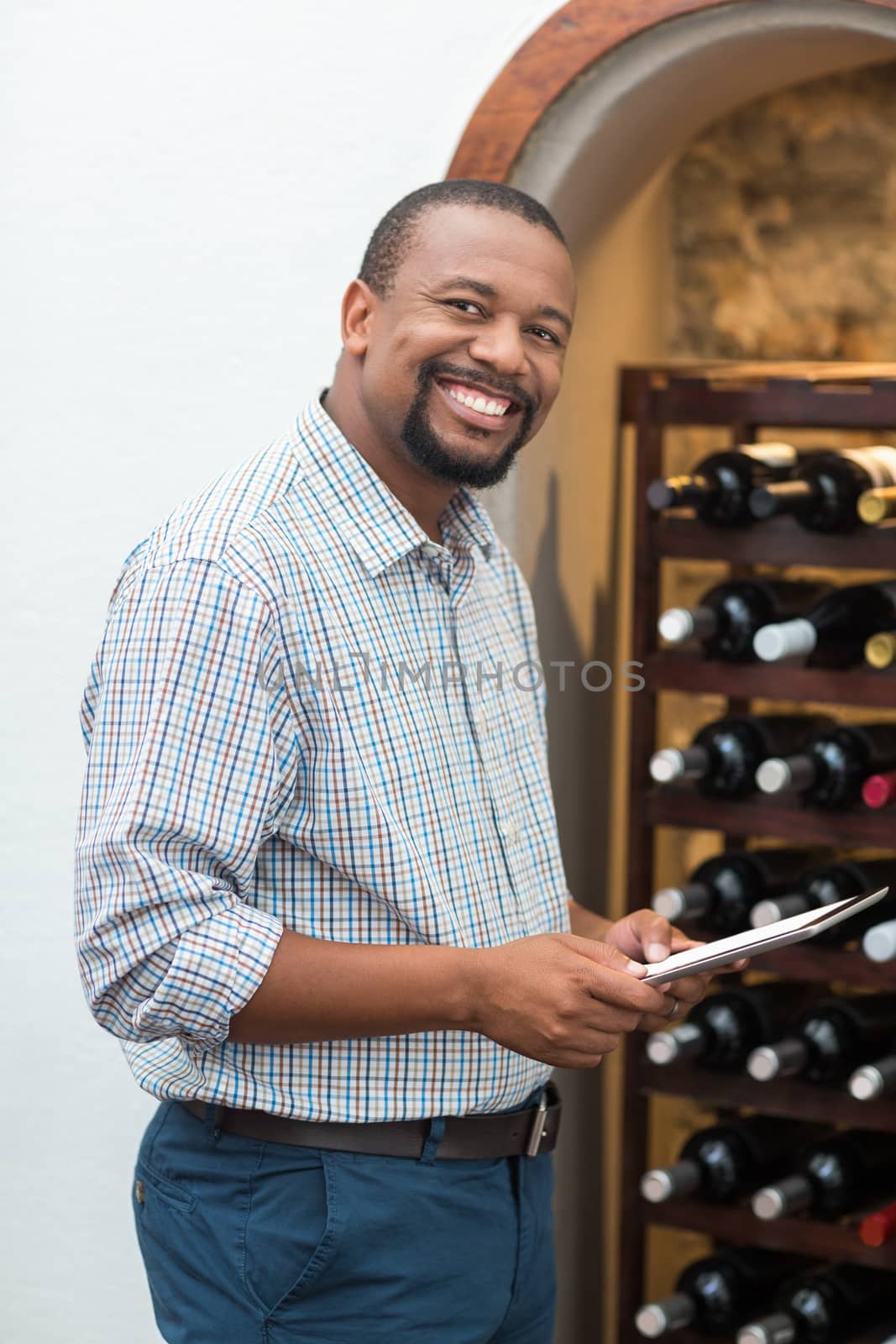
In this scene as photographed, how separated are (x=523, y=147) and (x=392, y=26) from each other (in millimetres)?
262

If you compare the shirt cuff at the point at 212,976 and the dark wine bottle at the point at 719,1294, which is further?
the dark wine bottle at the point at 719,1294

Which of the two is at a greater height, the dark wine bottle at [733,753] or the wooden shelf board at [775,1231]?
the dark wine bottle at [733,753]

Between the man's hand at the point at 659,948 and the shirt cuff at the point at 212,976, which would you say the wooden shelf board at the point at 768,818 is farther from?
the shirt cuff at the point at 212,976

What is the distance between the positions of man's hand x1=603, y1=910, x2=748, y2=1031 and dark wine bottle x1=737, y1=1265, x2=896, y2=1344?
87 cm

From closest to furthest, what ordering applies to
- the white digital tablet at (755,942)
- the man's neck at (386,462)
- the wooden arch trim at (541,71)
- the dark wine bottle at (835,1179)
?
1. the white digital tablet at (755,942)
2. the man's neck at (386,462)
3. the wooden arch trim at (541,71)
4. the dark wine bottle at (835,1179)

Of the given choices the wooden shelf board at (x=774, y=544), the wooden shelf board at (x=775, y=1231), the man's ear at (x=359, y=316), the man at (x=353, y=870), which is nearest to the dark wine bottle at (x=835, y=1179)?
the wooden shelf board at (x=775, y=1231)

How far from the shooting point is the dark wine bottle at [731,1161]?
7.82 feet

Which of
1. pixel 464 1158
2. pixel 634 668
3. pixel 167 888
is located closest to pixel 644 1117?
pixel 634 668

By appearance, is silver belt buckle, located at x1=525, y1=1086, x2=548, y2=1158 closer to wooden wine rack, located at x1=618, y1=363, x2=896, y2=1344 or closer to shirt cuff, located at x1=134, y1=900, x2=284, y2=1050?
shirt cuff, located at x1=134, y1=900, x2=284, y2=1050

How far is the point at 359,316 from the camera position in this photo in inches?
65.6

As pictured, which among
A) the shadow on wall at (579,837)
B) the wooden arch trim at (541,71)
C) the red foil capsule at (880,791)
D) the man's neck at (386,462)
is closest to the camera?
the man's neck at (386,462)

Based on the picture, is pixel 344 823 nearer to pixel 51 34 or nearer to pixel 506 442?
pixel 506 442

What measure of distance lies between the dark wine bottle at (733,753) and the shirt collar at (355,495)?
780mm

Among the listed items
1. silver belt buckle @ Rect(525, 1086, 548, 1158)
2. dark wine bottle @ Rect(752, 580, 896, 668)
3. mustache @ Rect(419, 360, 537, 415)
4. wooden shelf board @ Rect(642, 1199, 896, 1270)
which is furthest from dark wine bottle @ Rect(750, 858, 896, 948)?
mustache @ Rect(419, 360, 537, 415)
